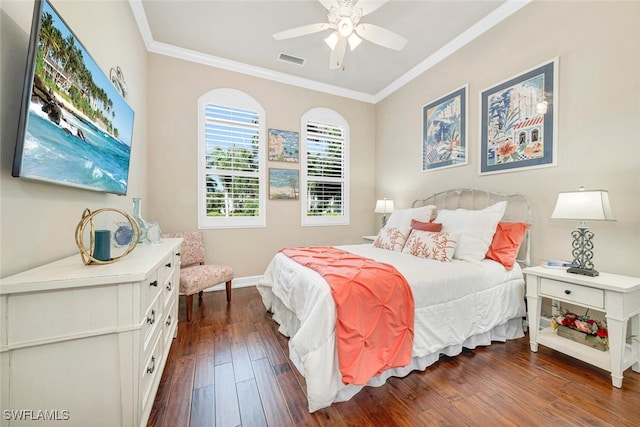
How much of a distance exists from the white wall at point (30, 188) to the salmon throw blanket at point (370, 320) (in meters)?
1.48

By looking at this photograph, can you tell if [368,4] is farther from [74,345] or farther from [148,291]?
[74,345]

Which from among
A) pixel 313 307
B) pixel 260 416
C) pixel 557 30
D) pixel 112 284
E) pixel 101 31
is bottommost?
pixel 260 416

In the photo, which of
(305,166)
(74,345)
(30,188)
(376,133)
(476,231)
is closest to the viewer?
(74,345)

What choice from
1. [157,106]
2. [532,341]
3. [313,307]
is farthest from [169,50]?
[532,341]

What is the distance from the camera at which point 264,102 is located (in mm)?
3824

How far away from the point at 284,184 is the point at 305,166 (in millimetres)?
493

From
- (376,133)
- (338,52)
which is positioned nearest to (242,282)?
(338,52)

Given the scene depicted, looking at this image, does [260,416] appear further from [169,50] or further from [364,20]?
[169,50]

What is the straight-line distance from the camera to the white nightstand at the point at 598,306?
159cm

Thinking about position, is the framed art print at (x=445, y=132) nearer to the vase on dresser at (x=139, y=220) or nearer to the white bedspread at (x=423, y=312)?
the white bedspread at (x=423, y=312)

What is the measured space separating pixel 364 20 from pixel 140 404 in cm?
→ 370

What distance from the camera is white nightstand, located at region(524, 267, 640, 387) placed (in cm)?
159

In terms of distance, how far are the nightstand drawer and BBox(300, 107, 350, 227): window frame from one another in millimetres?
2918

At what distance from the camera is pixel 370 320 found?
1530 millimetres
